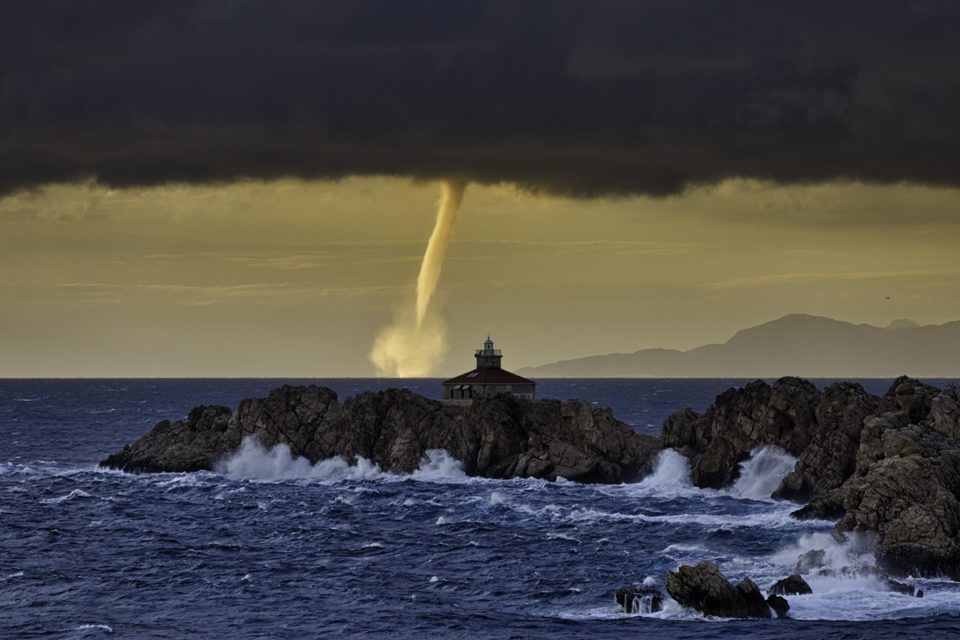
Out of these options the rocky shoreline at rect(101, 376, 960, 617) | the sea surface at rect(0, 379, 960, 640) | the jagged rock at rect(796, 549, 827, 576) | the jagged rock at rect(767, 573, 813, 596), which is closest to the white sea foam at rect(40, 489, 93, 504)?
the sea surface at rect(0, 379, 960, 640)

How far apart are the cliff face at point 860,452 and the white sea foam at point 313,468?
20.7 m

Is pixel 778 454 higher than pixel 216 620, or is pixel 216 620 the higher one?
pixel 778 454

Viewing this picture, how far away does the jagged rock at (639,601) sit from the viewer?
66188 millimetres

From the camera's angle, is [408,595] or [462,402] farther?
[462,402]

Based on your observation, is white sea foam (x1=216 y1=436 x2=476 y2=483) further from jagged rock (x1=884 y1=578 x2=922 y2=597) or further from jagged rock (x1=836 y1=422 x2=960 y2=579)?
jagged rock (x1=884 y1=578 x2=922 y2=597)

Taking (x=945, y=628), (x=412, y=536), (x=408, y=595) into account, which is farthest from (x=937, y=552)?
(x=412, y=536)

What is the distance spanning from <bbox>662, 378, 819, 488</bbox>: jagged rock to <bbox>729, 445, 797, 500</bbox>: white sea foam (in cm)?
75

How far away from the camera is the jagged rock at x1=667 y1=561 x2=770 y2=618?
210ft

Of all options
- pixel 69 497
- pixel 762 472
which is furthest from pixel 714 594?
pixel 69 497

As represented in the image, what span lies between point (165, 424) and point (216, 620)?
248 ft

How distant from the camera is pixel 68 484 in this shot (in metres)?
124

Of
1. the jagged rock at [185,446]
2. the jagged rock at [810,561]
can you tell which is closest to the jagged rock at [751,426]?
the jagged rock at [810,561]

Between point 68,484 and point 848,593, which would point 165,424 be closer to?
point 68,484

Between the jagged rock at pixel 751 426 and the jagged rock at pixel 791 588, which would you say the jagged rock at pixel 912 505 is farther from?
the jagged rock at pixel 751 426
